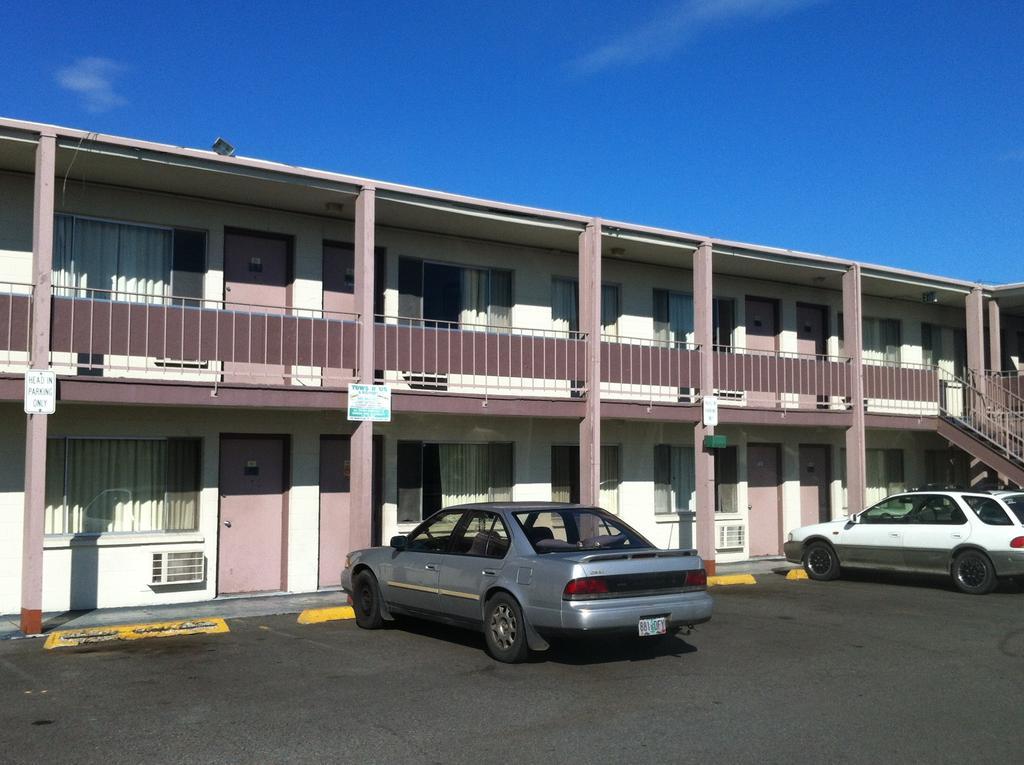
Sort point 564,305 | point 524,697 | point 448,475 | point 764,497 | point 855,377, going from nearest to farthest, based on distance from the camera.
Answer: point 524,697 → point 448,475 → point 564,305 → point 855,377 → point 764,497

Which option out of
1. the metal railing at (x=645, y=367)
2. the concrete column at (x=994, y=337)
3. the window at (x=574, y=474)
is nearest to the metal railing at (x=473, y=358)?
the metal railing at (x=645, y=367)

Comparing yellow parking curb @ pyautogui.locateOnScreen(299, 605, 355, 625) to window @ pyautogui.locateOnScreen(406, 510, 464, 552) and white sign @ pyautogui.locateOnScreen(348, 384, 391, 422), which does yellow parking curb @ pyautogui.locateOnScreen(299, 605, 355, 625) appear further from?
white sign @ pyautogui.locateOnScreen(348, 384, 391, 422)

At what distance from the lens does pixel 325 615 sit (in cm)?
1180

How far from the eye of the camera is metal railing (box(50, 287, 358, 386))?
11.8m

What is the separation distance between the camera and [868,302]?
21578 mm

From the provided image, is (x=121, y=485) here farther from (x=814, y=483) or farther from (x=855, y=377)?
(x=814, y=483)

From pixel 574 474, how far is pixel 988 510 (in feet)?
21.9

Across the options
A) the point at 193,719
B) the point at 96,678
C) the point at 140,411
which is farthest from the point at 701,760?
the point at 140,411

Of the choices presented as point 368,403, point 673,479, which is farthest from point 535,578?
point 673,479

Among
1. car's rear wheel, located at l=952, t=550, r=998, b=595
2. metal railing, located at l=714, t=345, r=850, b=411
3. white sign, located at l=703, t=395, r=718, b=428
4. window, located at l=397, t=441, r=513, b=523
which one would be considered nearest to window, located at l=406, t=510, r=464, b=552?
window, located at l=397, t=441, r=513, b=523

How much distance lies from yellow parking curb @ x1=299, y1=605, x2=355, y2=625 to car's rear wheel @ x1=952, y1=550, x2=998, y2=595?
8.75 metres

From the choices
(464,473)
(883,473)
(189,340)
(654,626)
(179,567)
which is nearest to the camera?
(654,626)

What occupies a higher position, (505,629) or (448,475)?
(448,475)

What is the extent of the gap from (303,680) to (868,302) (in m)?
17.0
